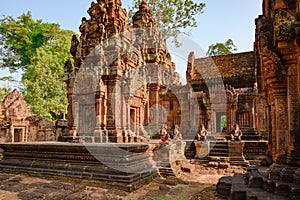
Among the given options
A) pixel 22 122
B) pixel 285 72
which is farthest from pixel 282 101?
pixel 22 122

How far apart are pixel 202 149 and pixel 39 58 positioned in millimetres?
17068

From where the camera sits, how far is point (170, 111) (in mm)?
16125

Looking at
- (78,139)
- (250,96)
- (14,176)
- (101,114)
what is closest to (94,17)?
(101,114)

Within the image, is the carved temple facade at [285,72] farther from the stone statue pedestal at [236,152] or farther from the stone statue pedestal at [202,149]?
the stone statue pedestal at [202,149]

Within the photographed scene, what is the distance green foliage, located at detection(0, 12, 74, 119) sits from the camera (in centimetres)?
2059

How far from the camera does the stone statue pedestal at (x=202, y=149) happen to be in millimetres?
11594

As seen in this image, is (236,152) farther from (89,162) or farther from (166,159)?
(89,162)

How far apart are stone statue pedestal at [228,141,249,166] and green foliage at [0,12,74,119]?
1537 cm

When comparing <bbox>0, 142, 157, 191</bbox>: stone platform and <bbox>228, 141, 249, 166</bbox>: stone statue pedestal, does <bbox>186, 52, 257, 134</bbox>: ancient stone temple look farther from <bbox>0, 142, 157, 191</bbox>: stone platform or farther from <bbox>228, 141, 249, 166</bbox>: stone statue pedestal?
<bbox>0, 142, 157, 191</bbox>: stone platform

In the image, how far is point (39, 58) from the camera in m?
21.2

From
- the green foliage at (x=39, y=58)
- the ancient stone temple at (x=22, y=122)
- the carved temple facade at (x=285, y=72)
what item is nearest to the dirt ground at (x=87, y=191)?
the carved temple facade at (x=285, y=72)

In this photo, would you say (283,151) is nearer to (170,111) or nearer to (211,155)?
(211,155)

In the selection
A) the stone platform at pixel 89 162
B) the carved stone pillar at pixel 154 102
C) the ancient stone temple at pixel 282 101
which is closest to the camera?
the ancient stone temple at pixel 282 101

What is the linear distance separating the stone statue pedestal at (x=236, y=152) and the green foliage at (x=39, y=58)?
15.4 m
